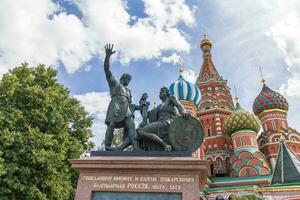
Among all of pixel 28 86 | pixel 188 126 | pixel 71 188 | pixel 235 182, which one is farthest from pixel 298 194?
pixel 28 86

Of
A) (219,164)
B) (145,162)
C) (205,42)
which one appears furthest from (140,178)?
(205,42)

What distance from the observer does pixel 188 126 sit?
6.65 metres

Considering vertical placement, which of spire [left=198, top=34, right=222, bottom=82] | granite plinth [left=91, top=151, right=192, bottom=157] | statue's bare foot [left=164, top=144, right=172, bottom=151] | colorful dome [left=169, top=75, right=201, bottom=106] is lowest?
granite plinth [left=91, top=151, right=192, bottom=157]

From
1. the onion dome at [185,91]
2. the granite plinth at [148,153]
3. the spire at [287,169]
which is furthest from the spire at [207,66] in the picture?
the granite plinth at [148,153]

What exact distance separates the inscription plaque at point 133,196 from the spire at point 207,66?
1572 inches

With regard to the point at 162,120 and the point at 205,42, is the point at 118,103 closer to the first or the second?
the point at 162,120

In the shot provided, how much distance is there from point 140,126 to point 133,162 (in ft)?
5.42

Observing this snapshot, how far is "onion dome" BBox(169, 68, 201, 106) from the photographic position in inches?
1226

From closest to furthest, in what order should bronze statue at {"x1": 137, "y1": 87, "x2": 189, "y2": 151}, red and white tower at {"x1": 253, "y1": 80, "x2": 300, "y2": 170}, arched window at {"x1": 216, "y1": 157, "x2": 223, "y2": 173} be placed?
bronze statue at {"x1": 137, "y1": 87, "x2": 189, "y2": 151}
arched window at {"x1": 216, "y1": 157, "x2": 223, "y2": 173}
red and white tower at {"x1": 253, "y1": 80, "x2": 300, "y2": 170}

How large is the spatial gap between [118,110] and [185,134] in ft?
6.02

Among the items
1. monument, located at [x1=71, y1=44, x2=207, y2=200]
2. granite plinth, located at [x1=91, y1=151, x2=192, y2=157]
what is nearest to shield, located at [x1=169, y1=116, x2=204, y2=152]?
monument, located at [x1=71, y1=44, x2=207, y2=200]

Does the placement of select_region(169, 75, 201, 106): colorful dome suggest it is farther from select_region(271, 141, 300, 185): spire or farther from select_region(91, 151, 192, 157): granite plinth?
select_region(91, 151, 192, 157): granite plinth

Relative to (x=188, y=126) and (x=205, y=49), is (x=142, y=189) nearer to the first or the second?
(x=188, y=126)

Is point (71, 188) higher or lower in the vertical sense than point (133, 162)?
higher
